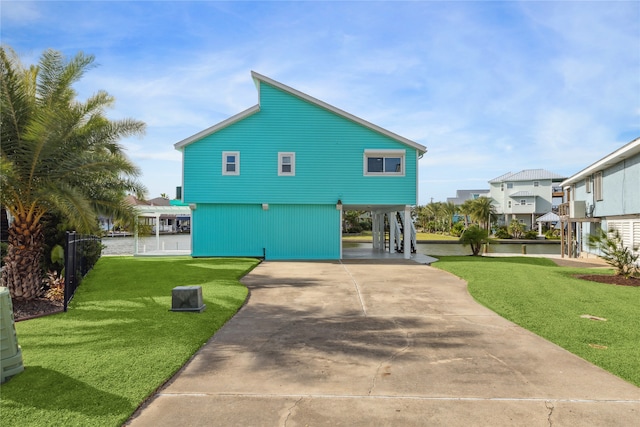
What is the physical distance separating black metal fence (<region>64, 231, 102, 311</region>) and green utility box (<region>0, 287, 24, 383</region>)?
3989 millimetres

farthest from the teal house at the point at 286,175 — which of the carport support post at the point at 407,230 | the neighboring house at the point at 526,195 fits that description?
the neighboring house at the point at 526,195

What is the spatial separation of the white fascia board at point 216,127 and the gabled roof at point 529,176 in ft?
173

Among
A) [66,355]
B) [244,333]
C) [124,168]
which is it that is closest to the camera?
[66,355]

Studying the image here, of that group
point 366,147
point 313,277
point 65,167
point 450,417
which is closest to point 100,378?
point 450,417

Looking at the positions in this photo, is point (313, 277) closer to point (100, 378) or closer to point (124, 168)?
point (124, 168)

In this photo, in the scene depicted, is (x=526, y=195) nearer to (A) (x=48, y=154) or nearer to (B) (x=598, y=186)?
(B) (x=598, y=186)

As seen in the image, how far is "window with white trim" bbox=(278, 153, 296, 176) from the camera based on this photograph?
20609 mm

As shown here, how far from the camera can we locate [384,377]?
5164 mm

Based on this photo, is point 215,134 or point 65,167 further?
point 215,134

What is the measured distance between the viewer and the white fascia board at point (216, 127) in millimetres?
20062

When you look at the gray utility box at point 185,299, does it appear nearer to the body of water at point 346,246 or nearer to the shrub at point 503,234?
the body of water at point 346,246

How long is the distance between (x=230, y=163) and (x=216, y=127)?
185cm

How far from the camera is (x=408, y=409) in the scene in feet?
14.0

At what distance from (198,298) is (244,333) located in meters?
1.88
